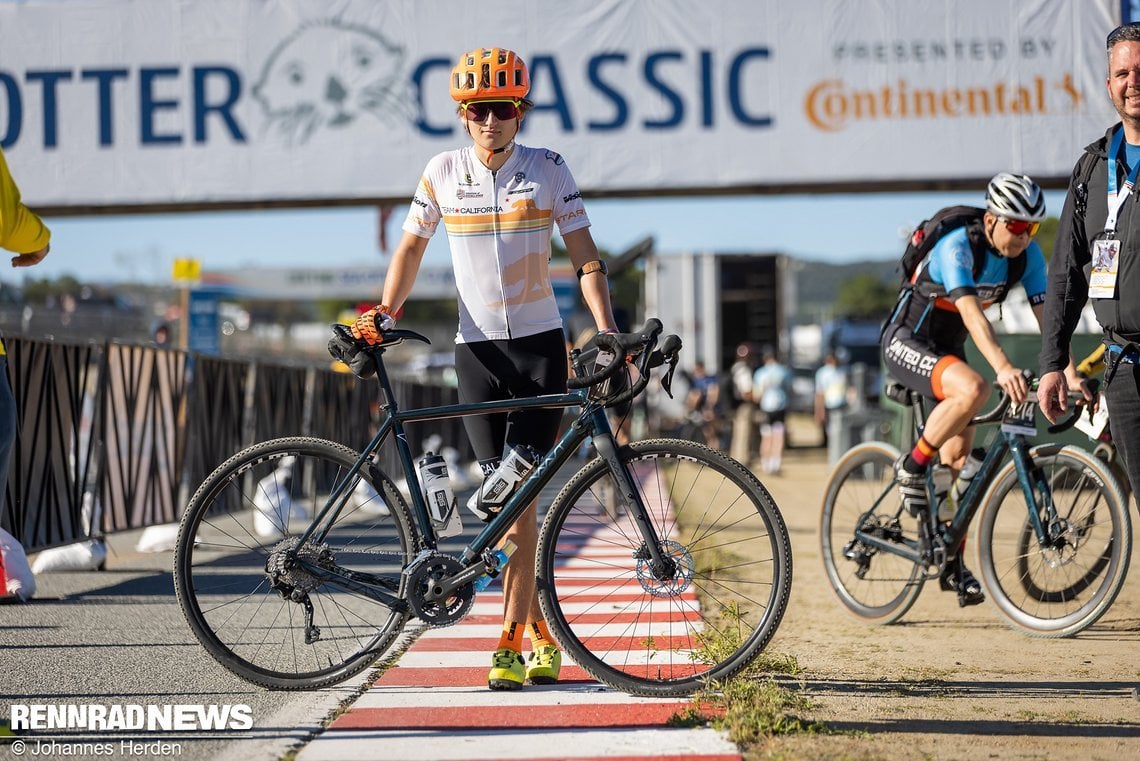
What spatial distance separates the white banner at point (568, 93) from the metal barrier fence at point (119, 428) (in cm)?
396

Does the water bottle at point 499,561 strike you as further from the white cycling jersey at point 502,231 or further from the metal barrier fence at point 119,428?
the white cycling jersey at point 502,231

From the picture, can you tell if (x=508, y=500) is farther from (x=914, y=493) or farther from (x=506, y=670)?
(x=914, y=493)

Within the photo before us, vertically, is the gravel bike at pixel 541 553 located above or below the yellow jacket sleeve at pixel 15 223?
below

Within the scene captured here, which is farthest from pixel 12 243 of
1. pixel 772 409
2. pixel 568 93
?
pixel 772 409

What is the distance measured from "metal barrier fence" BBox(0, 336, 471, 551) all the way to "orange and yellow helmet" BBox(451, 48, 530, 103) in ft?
4.36

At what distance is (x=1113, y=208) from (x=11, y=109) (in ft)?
47.0

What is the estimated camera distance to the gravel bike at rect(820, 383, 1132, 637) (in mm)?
5383

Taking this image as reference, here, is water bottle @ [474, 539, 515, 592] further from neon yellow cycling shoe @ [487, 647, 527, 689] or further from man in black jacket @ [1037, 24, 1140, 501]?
man in black jacket @ [1037, 24, 1140, 501]

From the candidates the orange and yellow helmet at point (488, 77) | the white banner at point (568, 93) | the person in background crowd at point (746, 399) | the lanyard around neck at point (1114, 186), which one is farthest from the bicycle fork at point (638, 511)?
the person in background crowd at point (746, 399)

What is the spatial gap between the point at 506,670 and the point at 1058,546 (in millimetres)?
2384

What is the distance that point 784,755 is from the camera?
12.1 ft

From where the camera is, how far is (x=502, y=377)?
189 inches

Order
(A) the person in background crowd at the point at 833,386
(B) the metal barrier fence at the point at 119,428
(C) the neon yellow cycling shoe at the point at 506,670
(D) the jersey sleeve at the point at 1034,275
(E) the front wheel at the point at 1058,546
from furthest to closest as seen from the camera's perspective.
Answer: (A) the person in background crowd at the point at 833,386
(B) the metal barrier fence at the point at 119,428
(D) the jersey sleeve at the point at 1034,275
(E) the front wheel at the point at 1058,546
(C) the neon yellow cycling shoe at the point at 506,670

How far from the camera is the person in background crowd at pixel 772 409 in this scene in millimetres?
19500
